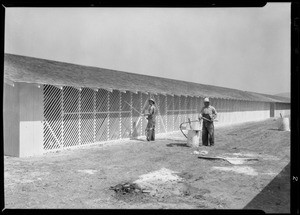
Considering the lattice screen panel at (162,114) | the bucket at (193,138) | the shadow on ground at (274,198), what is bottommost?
the shadow on ground at (274,198)

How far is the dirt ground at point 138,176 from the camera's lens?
5.39 meters

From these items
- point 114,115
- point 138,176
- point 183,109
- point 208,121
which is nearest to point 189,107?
point 183,109

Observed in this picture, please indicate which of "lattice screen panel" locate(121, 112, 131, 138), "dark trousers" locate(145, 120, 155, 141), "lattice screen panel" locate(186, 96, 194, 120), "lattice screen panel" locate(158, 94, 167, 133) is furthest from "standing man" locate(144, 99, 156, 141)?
"lattice screen panel" locate(186, 96, 194, 120)

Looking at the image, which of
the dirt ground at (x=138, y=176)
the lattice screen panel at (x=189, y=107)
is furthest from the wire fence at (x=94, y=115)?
the lattice screen panel at (x=189, y=107)

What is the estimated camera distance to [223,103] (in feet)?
95.5

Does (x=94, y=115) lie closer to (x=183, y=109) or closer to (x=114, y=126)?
(x=114, y=126)

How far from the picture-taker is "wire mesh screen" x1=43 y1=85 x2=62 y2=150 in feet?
35.2

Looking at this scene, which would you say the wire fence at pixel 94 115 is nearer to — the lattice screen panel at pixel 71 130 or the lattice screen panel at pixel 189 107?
the lattice screen panel at pixel 71 130

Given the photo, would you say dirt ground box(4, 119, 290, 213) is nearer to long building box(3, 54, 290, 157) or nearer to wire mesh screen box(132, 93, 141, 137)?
long building box(3, 54, 290, 157)

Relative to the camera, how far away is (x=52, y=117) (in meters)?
11.0

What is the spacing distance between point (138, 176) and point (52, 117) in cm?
503
